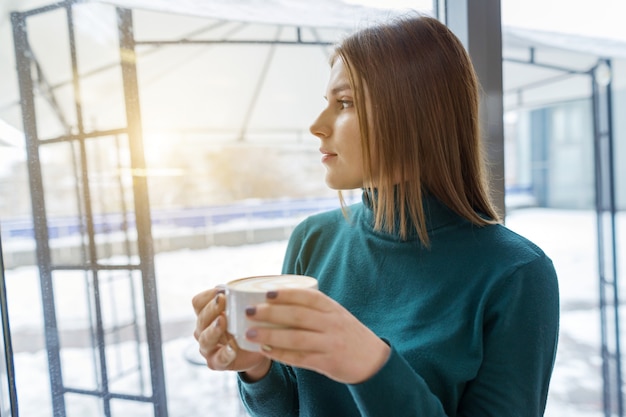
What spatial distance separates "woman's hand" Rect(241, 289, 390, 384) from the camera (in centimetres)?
34

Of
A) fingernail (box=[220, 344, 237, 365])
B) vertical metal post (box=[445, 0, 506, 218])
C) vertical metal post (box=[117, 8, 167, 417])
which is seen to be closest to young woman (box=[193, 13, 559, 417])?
fingernail (box=[220, 344, 237, 365])

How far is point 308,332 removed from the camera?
339 mm

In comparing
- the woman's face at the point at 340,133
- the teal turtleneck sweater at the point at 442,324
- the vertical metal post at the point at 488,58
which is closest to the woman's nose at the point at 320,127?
the woman's face at the point at 340,133

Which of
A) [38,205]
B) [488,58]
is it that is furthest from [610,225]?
[38,205]

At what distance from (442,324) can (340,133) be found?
30 centimetres

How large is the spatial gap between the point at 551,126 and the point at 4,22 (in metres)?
8.94

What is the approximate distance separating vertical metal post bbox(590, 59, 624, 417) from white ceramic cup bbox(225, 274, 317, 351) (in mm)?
2105

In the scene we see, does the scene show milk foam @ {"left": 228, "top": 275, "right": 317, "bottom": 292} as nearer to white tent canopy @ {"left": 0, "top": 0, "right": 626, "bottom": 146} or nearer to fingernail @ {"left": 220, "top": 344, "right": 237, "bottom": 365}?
fingernail @ {"left": 220, "top": 344, "right": 237, "bottom": 365}

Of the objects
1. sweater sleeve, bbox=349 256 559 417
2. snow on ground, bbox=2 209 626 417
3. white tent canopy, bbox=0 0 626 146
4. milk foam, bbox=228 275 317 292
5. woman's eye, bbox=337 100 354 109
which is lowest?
snow on ground, bbox=2 209 626 417

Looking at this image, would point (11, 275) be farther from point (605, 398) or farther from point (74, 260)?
point (605, 398)

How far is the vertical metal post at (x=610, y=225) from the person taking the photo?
75.4 inches

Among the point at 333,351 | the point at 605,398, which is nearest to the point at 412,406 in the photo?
the point at 333,351

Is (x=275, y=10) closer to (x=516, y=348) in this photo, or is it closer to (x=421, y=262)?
(x=421, y=262)

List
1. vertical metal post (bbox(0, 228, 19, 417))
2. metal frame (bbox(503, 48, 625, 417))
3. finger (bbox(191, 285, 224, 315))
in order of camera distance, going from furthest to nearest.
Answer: metal frame (bbox(503, 48, 625, 417)) → vertical metal post (bbox(0, 228, 19, 417)) → finger (bbox(191, 285, 224, 315))
